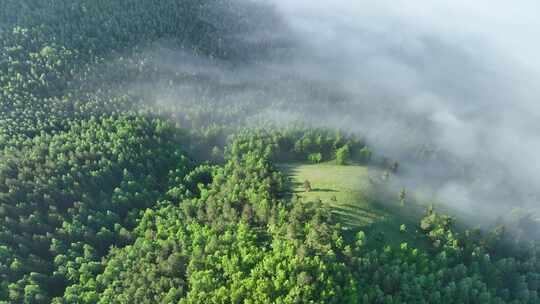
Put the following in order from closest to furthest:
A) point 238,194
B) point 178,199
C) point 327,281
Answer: point 327,281
point 238,194
point 178,199

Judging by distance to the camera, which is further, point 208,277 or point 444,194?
point 444,194

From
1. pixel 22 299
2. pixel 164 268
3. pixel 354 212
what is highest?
pixel 354 212

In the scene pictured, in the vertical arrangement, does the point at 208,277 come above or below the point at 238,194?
below

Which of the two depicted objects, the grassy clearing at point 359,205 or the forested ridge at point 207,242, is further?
the grassy clearing at point 359,205

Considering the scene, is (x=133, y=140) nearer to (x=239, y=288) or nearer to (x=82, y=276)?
(x=82, y=276)

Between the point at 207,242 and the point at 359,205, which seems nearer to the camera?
the point at 207,242

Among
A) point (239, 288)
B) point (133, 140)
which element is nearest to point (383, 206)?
point (239, 288)

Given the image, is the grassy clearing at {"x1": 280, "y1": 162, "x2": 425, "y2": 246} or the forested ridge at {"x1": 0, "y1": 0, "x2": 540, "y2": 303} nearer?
the forested ridge at {"x1": 0, "y1": 0, "x2": 540, "y2": 303}

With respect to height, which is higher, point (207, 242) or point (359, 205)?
point (359, 205)
